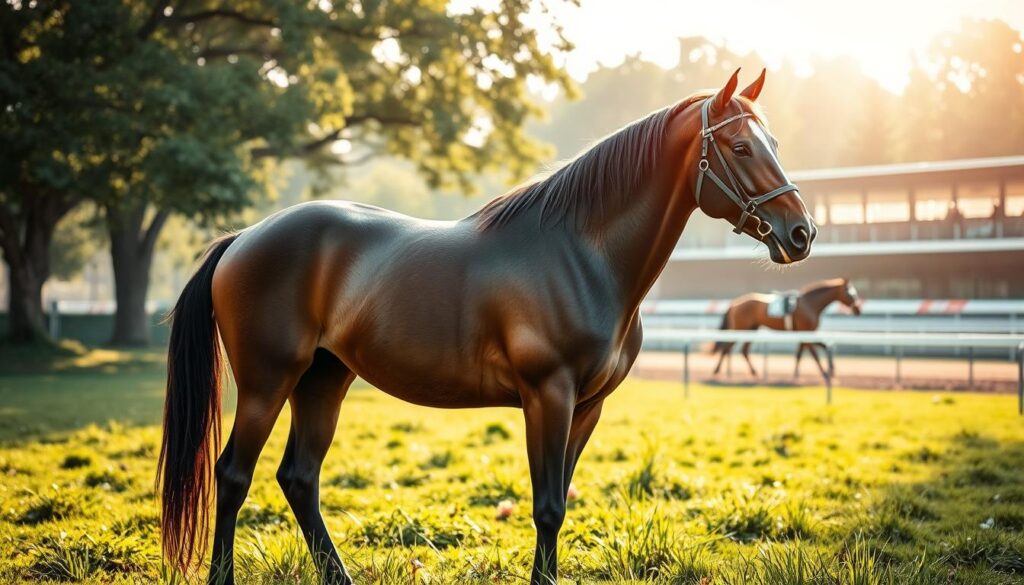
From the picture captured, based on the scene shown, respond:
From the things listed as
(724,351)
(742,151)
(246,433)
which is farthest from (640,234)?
(724,351)

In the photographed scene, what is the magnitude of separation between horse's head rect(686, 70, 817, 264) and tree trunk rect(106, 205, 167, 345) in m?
22.9

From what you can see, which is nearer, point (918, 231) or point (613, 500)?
point (613, 500)

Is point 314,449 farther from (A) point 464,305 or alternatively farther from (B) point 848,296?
(B) point 848,296

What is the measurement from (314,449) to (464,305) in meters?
1.13

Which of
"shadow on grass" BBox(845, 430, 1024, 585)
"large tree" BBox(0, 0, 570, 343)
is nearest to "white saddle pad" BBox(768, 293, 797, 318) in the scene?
"large tree" BBox(0, 0, 570, 343)

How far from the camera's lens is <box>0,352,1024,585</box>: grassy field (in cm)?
398

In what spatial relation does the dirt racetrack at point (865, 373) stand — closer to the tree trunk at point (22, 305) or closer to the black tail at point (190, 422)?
the black tail at point (190, 422)

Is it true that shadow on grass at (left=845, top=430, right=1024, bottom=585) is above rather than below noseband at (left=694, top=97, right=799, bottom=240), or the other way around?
below

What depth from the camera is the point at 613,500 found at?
18.5 ft

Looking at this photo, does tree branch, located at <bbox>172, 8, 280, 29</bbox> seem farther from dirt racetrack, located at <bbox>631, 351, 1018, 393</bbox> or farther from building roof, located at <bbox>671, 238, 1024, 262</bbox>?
dirt racetrack, located at <bbox>631, 351, 1018, 393</bbox>

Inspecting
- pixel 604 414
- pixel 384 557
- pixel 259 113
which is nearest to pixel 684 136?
pixel 384 557

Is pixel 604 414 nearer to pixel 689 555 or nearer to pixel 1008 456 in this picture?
pixel 1008 456

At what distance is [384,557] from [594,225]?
2105 millimetres

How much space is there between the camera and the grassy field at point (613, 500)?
398 centimetres
